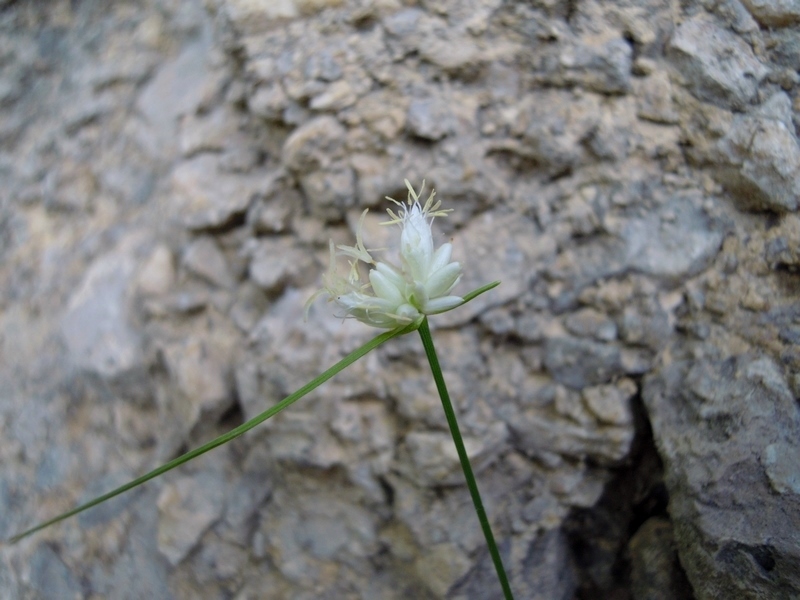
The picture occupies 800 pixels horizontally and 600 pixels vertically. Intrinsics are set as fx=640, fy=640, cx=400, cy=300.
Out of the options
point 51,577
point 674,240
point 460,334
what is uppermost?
point 674,240

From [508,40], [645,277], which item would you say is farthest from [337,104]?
[645,277]

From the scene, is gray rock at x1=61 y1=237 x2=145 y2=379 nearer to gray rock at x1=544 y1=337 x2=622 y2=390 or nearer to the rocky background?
the rocky background

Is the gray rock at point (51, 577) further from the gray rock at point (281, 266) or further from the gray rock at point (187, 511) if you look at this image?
the gray rock at point (281, 266)

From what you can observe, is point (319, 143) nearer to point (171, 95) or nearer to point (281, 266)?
point (281, 266)

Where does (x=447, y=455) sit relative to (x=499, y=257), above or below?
below

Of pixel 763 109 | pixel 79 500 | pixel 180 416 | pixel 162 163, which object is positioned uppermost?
pixel 763 109

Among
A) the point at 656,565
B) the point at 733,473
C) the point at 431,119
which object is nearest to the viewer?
the point at 733,473

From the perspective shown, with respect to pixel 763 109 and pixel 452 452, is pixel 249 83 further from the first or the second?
pixel 763 109

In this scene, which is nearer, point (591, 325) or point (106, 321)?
point (591, 325)

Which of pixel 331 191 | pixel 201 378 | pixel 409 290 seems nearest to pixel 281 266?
pixel 331 191
